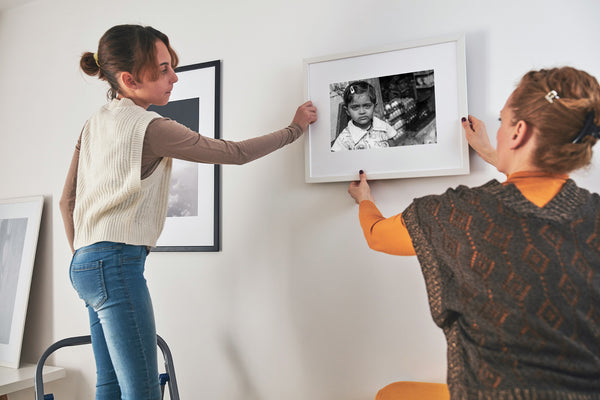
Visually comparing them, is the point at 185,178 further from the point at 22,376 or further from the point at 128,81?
the point at 22,376

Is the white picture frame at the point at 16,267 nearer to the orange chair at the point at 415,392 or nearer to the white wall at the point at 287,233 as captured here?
the white wall at the point at 287,233

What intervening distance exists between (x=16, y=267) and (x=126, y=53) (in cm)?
140

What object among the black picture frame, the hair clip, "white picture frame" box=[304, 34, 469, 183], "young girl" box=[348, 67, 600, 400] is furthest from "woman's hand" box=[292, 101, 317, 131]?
the hair clip

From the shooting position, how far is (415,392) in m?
1.35

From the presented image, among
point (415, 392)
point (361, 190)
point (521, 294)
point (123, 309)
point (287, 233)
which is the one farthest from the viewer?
point (287, 233)

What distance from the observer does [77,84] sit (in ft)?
7.06

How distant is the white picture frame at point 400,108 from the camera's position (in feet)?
4.75

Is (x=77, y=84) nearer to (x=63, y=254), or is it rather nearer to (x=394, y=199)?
(x=63, y=254)

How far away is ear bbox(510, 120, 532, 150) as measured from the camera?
95cm

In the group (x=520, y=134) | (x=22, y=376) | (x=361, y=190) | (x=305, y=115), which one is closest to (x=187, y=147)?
(x=305, y=115)

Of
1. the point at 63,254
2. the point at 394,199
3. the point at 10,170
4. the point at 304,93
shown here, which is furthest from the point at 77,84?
the point at 394,199

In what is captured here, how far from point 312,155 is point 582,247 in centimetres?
94

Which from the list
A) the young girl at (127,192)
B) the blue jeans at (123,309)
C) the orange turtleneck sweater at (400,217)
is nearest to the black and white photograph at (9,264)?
the young girl at (127,192)

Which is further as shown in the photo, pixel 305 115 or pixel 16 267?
pixel 16 267
